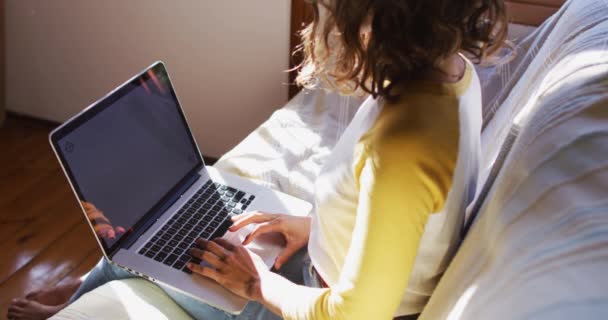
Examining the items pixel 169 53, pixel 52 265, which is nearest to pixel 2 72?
pixel 169 53

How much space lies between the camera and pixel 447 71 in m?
0.78

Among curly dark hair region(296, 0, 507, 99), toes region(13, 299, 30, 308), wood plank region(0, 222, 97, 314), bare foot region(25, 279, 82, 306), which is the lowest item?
wood plank region(0, 222, 97, 314)

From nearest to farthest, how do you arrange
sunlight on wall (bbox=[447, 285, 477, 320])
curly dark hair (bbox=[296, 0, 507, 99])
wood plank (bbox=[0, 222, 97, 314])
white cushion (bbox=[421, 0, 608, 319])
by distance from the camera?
white cushion (bbox=[421, 0, 608, 319]) < sunlight on wall (bbox=[447, 285, 477, 320]) < curly dark hair (bbox=[296, 0, 507, 99]) < wood plank (bbox=[0, 222, 97, 314])

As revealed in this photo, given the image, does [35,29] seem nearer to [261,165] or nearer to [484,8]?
[261,165]

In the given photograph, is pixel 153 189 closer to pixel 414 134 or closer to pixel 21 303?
pixel 21 303

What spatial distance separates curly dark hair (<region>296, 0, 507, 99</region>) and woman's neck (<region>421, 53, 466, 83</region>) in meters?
0.01

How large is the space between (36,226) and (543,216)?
5.85ft

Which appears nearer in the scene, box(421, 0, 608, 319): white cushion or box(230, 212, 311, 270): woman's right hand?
box(421, 0, 608, 319): white cushion

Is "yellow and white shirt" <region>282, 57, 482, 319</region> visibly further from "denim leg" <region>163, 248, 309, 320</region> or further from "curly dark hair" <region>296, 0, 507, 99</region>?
"denim leg" <region>163, 248, 309, 320</region>

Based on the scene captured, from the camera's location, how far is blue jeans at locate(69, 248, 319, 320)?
101 cm

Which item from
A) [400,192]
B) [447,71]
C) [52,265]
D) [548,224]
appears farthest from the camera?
[52,265]

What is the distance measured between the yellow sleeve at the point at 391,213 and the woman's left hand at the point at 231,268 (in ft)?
0.87

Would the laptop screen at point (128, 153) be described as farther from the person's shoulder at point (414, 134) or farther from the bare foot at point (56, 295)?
the person's shoulder at point (414, 134)

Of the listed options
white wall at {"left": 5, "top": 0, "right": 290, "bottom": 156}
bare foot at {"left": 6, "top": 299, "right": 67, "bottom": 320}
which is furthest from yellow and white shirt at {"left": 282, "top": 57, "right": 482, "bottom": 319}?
white wall at {"left": 5, "top": 0, "right": 290, "bottom": 156}
